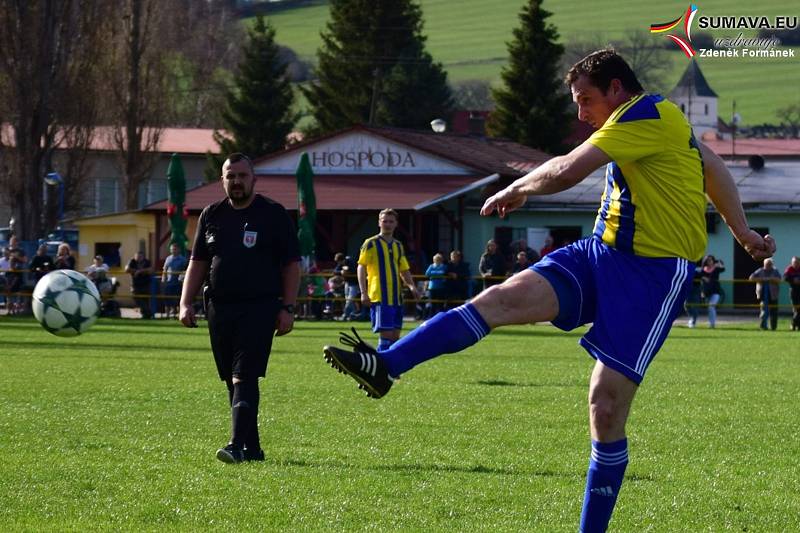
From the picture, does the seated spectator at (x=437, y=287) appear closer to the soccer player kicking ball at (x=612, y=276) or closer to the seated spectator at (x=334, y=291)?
the seated spectator at (x=334, y=291)

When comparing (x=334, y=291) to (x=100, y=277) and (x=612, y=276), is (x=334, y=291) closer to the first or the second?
(x=100, y=277)

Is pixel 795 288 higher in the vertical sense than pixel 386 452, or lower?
higher

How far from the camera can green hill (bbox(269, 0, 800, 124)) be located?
4040 inches

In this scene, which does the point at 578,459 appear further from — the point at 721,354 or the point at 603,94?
the point at 721,354

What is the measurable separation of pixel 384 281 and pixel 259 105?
1837 inches

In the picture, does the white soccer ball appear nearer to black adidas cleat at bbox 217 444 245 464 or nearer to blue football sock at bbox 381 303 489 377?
black adidas cleat at bbox 217 444 245 464

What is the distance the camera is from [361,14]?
64.4 metres

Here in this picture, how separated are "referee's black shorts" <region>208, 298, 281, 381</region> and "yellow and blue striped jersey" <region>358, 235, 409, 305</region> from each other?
7.80 metres

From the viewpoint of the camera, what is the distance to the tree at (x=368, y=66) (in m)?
→ 63.8

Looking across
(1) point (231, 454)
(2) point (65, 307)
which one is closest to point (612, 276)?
(1) point (231, 454)

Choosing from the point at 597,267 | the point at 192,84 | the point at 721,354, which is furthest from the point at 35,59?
the point at 192,84

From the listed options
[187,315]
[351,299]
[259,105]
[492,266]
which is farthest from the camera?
[259,105]

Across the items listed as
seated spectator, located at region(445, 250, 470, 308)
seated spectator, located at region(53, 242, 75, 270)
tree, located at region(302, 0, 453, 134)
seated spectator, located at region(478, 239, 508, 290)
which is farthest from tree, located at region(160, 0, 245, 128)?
seated spectator, located at region(53, 242, 75, 270)

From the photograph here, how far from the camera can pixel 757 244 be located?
638 cm
